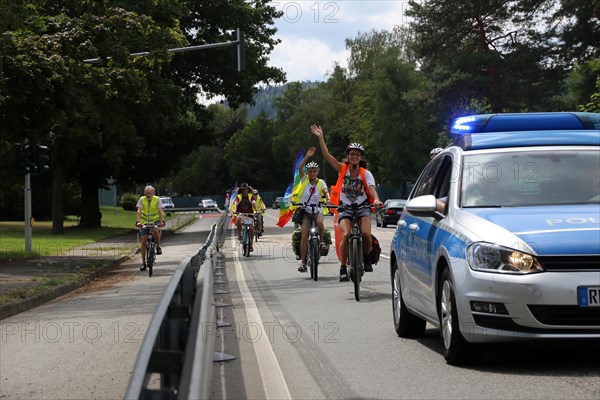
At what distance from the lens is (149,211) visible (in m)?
22.4

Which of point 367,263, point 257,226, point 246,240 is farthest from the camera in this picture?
point 257,226

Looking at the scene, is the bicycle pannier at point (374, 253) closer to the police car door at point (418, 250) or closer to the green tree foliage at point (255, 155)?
the police car door at point (418, 250)

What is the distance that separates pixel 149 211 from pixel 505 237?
15.8 metres

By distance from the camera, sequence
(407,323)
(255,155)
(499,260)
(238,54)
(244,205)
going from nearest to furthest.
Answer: (499,260), (407,323), (244,205), (238,54), (255,155)

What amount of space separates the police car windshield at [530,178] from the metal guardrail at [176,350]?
103 inches

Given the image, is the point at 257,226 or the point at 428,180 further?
the point at 257,226

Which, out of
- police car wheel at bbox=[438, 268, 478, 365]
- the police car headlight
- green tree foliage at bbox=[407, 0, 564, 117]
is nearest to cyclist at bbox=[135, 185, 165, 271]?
police car wheel at bbox=[438, 268, 478, 365]

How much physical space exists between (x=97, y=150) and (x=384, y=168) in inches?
1577

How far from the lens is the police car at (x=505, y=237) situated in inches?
279

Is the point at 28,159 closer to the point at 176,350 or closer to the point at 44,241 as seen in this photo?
the point at 44,241

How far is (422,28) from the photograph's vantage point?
5359 centimetres

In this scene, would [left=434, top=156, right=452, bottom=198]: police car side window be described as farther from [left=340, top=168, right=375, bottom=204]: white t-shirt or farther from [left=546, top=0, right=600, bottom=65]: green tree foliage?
[left=546, top=0, right=600, bottom=65]: green tree foliage

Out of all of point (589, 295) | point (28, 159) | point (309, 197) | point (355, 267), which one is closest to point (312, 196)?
point (309, 197)

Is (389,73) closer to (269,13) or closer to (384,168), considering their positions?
(384,168)
